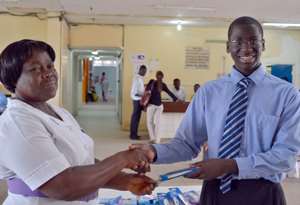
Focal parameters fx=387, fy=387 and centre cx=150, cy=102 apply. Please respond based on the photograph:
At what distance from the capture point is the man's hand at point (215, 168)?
4.66 ft

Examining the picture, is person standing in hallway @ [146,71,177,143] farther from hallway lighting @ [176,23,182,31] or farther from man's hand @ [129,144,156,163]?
man's hand @ [129,144,156,163]

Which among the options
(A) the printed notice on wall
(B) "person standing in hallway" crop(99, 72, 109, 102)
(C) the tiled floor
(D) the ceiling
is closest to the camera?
(C) the tiled floor

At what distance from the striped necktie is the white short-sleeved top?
1.82 ft

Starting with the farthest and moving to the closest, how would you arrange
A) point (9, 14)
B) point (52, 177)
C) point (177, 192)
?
point (9, 14)
point (177, 192)
point (52, 177)

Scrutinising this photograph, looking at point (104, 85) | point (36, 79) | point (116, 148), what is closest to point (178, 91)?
point (116, 148)

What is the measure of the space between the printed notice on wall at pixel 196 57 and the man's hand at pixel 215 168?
872cm

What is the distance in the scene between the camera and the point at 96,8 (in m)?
8.15

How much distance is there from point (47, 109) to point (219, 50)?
902cm

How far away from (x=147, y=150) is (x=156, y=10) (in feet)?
23.0

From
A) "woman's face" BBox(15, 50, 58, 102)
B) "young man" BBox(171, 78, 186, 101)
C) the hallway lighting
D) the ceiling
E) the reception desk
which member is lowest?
the reception desk

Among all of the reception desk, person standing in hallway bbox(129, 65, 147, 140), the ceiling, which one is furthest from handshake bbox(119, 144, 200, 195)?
person standing in hallway bbox(129, 65, 147, 140)

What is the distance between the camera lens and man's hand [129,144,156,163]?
60.9 inches

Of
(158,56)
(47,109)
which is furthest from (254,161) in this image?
(158,56)

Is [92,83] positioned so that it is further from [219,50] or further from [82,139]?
[82,139]
